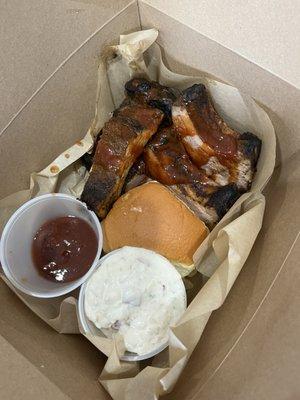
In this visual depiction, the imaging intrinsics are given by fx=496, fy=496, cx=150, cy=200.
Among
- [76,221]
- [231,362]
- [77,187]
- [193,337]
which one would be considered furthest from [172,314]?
[77,187]

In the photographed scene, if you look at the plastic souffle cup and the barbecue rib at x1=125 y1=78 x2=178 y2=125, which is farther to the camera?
the barbecue rib at x1=125 y1=78 x2=178 y2=125

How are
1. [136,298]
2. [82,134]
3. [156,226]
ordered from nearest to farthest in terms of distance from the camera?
[136,298] → [156,226] → [82,134]

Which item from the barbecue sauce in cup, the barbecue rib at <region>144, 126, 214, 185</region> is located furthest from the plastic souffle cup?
the barbecue rib at <region>144, 126, 214, 185</region>

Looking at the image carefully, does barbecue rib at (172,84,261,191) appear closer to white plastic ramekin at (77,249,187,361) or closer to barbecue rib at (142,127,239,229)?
barbecue rib at (142,127,239,229)

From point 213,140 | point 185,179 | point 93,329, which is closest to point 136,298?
point 93,329

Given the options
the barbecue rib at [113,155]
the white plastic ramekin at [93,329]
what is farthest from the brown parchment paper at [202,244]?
the barbecue rib at [113,155]

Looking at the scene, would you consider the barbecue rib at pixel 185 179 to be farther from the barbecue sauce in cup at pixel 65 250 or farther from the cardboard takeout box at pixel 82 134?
the barbecue sauce in cup at pixel 65 250

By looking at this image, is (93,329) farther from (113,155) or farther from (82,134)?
(82,134)
